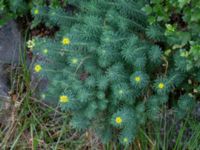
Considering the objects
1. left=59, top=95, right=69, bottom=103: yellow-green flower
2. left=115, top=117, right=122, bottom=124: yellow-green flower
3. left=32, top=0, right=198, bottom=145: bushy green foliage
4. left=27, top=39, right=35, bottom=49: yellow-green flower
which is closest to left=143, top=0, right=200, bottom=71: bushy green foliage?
left=32, top=0, right=198, bottom=145: bushy green foliage

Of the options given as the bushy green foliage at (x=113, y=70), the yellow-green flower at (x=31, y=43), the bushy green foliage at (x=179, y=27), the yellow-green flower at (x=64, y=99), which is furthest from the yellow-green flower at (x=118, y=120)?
the yellow-green flower at (x=31, y=43)

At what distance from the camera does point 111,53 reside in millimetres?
2512

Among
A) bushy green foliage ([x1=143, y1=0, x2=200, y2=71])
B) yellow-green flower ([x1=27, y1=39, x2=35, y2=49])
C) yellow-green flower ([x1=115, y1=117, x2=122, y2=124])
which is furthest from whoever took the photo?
yellow-green flower ([x1=27, y1=39, x2=35, y2=49])

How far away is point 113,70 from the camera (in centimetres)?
249

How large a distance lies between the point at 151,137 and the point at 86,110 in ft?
1.78

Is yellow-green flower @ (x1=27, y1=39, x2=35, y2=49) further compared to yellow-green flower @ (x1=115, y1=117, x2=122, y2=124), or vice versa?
yellow-green flower @ (x1=27, y1=39, x2=35, y2=49)

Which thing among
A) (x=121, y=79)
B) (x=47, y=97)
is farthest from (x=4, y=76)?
(x=121, y=79)

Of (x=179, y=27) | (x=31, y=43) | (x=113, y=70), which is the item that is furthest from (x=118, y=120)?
(x=31, y=43)

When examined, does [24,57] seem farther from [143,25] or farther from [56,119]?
[143,25]

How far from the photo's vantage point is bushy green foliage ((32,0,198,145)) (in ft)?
8.21

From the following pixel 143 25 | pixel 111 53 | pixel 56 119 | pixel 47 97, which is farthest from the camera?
pixel 56 119

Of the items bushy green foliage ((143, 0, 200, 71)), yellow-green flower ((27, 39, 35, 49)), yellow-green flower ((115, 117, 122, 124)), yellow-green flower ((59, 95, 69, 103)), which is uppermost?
bushy green foliage ((143, 0, 200, 71))

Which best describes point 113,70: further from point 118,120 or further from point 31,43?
point 31,43

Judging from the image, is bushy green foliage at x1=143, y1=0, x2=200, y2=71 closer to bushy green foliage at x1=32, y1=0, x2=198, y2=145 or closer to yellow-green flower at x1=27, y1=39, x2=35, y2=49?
bushy green foliage at x1=32, y1=0, x2=198, y2=145
